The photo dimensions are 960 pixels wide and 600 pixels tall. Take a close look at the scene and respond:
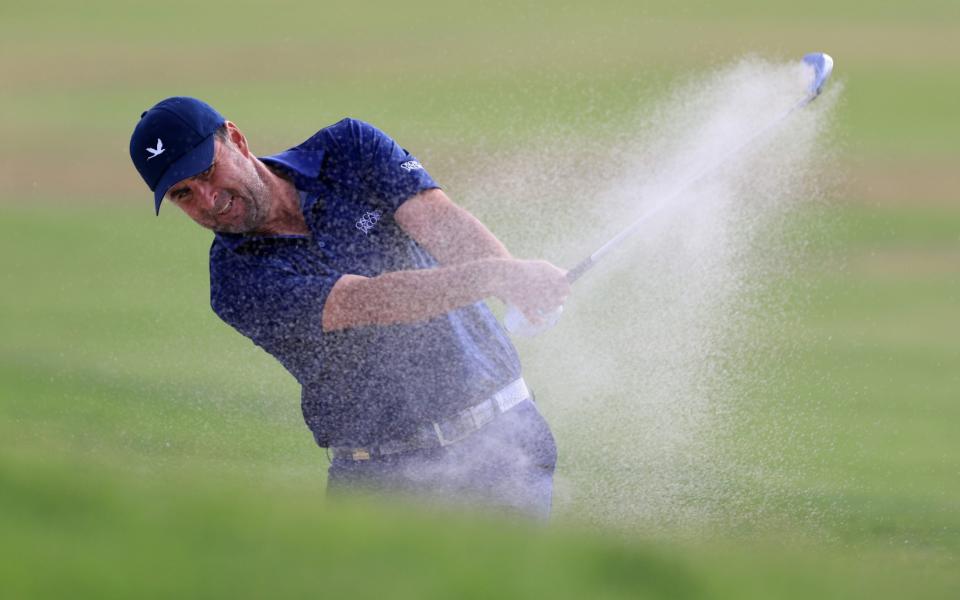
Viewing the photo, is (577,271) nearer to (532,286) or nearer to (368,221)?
(532,286)

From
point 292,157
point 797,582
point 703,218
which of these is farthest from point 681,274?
point 797,582

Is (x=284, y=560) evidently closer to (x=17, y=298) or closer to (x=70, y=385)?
(x=70, y=385)

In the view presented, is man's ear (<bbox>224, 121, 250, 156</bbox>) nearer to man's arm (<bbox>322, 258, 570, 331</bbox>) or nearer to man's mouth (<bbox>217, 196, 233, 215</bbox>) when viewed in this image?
man's mouth (<bbox>217, 196, 233, 215</bbox>)

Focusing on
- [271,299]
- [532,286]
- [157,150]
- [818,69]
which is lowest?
[532,286]

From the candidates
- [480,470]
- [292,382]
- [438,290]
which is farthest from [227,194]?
[292,382]

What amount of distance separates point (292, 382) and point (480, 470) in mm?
2978

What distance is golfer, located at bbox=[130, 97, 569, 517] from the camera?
3.14 meters

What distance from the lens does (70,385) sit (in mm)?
6078

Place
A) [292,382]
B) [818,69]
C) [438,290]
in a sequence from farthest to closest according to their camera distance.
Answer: [292,382]
[818,69]
[438,290]

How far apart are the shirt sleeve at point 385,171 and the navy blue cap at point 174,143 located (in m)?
0.35

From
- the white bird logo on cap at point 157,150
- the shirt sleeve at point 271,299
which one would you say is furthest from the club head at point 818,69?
the white bird logo on cap at point 157,150

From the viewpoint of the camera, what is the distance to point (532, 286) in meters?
3.02

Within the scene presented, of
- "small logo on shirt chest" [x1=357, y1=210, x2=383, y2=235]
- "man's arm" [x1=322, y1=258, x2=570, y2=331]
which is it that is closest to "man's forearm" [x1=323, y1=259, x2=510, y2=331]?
"man's arm" [x1=322, y1=258, x2=570, y2=331]

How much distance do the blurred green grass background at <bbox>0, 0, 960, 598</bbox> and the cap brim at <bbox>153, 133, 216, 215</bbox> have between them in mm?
1053
